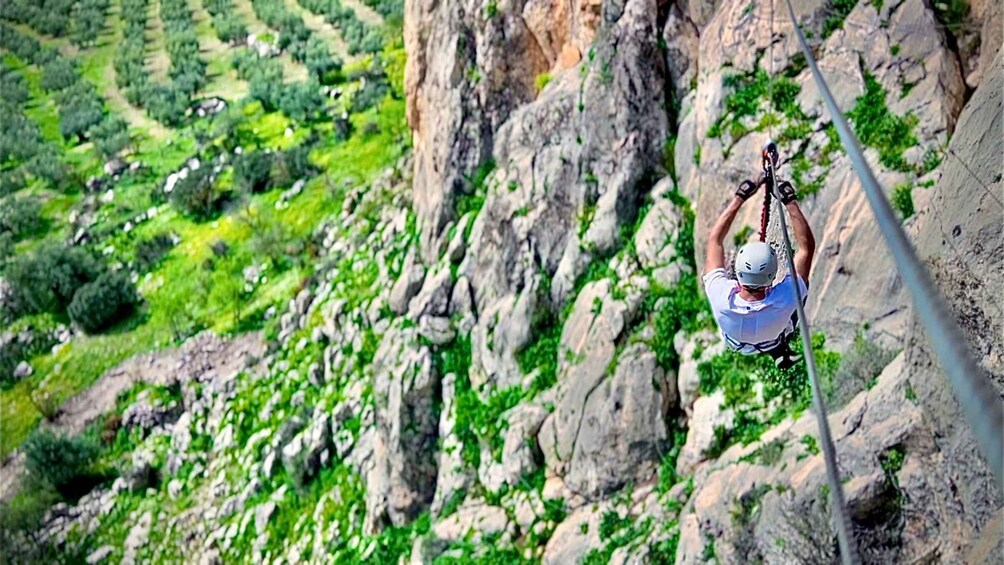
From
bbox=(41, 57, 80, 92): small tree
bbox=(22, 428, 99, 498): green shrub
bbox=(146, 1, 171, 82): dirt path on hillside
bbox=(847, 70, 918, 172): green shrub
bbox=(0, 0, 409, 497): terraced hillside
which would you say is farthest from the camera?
bbox=(41, 57, 80, 92): small tree

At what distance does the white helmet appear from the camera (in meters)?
5.17

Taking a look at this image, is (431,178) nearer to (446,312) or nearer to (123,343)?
(446,312)

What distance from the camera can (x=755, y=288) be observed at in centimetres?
539

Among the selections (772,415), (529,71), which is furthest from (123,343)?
(772,415)

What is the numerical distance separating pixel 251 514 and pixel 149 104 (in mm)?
40560

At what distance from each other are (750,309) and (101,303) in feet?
108

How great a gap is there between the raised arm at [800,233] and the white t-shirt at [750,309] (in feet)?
0.50

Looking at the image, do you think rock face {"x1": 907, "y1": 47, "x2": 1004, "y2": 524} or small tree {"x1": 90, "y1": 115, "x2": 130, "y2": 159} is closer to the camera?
rock face {"x1": 907, "y1": 47, "x2": 1004, "y2": 524}

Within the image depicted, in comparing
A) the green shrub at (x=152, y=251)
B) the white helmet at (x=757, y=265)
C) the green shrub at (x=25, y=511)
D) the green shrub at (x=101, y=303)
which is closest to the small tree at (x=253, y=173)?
the green shrub at (x=152, y=251)

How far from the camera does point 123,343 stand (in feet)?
102

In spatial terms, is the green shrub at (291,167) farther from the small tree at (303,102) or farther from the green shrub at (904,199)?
the green shrub at (904,199)

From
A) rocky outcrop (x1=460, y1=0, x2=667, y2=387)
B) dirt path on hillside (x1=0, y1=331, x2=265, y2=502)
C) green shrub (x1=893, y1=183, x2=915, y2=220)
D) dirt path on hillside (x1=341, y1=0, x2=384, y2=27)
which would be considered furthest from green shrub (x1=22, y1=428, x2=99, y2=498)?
dirt path on hillside (x1=341, y1=0, x2=384, y2=27)

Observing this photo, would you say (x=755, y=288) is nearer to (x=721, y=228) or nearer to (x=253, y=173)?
(x=721, y=228)

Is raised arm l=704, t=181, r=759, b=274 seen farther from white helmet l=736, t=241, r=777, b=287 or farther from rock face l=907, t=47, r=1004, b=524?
rock face l=907, t=47, r=1004, b=524
